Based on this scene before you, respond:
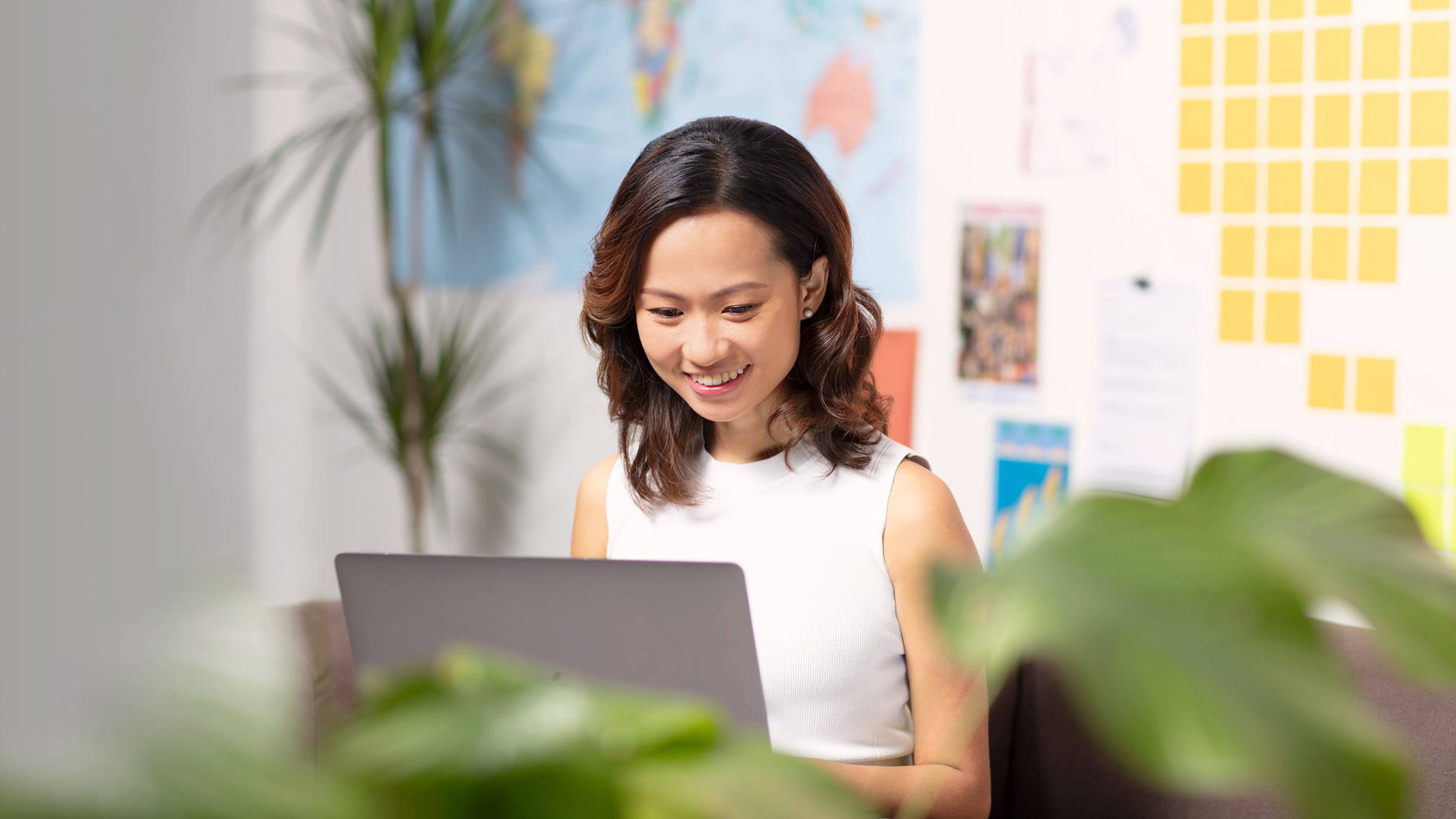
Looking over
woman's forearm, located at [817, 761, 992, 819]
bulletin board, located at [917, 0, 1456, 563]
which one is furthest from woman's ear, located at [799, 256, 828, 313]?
bulletin board, located at [917, 0, 1456, 563]

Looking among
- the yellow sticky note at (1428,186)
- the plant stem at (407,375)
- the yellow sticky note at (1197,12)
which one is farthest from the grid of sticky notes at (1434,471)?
the plant stem at (407,375)

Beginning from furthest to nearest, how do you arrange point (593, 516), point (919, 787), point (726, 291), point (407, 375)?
1. point (407, 375)
2. point (593, 516)
3. point (726, 291)
4. point (919, 787)

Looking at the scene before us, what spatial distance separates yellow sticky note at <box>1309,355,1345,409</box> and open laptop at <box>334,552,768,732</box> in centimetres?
148

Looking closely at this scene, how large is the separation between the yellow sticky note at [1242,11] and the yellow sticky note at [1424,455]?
2.47 ft

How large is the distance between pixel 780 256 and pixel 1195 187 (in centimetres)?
114

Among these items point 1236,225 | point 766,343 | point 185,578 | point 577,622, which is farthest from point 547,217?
point 185,578

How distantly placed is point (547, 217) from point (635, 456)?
66.3 inches

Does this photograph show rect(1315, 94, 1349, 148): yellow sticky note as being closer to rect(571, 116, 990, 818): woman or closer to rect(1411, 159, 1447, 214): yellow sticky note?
rect(1411, 159, 1447, 214): yellow sticky note

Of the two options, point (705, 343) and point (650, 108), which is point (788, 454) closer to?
point (705, 343)

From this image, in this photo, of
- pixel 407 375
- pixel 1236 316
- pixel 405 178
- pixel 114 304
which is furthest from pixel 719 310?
pixel 405 178

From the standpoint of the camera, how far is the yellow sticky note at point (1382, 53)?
2039mm

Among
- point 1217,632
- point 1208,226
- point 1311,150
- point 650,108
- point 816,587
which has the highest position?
point 650,108

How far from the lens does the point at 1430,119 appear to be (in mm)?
2014

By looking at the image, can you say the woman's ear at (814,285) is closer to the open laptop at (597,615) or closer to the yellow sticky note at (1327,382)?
the open laptop at (597,615)
